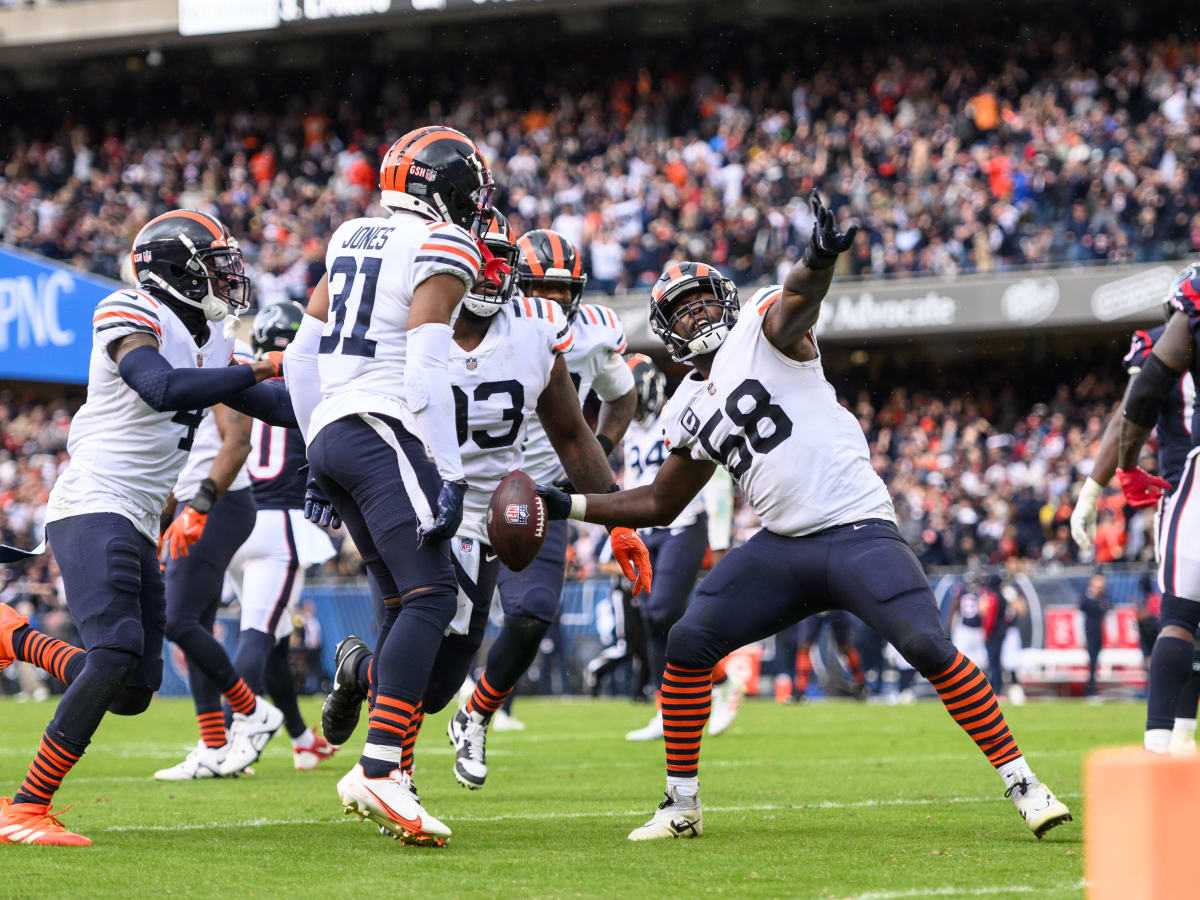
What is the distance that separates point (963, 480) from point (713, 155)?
7659 mm

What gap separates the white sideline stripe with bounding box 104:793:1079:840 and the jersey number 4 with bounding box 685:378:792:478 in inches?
59.9

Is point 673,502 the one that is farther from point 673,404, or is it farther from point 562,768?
point 562,768

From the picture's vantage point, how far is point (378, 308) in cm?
482

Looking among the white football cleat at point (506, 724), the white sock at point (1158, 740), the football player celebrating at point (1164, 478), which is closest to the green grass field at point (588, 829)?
the white sock at point (1158, 740)

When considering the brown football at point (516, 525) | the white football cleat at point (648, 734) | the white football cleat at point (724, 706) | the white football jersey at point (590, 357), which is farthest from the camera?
the white football cleat at point (724, 706)

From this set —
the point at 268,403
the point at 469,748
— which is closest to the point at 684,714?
the point at 268,403

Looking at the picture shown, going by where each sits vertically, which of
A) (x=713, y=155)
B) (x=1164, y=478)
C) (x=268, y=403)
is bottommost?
(x=1164, y=478)

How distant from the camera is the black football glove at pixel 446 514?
4566 millimetres

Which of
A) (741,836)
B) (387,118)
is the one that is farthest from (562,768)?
(387,118)

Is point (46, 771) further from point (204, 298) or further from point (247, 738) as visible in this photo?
point (247, 738)

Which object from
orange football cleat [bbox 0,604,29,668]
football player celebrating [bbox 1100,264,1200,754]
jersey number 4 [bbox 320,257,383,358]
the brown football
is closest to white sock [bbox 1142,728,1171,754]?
football player celebrating [bbox 1100,264,1200,754]

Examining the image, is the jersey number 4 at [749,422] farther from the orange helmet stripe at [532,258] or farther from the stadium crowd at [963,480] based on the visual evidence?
the stadium crowd at [963,480]

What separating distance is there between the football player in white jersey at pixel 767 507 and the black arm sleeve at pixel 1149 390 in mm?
1280

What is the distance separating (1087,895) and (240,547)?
18.1 ft
